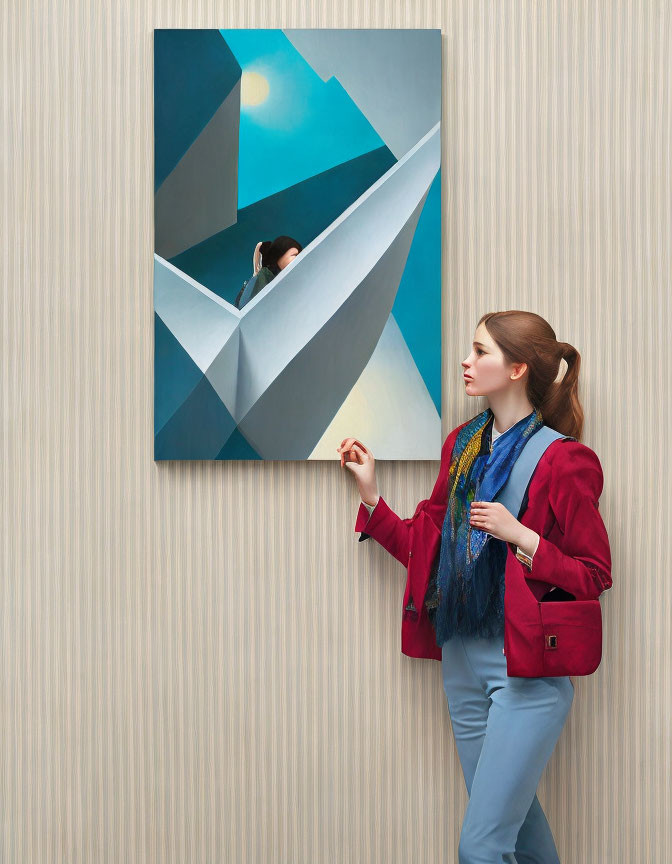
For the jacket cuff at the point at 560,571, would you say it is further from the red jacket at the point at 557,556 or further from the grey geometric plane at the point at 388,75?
the grey geometric plane at the point at 388,75

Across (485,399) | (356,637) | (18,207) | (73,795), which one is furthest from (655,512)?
(18,207)

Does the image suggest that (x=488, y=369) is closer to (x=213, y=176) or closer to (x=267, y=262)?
(x=267, y=262)

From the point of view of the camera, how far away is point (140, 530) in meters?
1.36

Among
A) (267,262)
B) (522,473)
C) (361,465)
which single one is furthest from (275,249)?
(522,473)

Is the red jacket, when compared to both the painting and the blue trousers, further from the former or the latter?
the painting

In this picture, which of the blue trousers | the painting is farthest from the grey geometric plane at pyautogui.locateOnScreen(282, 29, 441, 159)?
the blue trousers

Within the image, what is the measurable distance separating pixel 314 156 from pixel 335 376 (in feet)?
1.48

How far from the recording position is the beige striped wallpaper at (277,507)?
1.34 m

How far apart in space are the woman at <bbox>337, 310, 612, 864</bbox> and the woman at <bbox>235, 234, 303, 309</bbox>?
0.37 meters

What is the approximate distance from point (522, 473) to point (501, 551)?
0.48 feet

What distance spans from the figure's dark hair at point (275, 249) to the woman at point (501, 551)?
396 mm

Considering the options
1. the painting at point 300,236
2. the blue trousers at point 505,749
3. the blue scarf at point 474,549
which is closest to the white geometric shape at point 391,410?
the painting at point 300,236

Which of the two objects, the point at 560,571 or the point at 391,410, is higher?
the point at 391,410

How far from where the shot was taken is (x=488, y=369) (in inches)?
46.2
